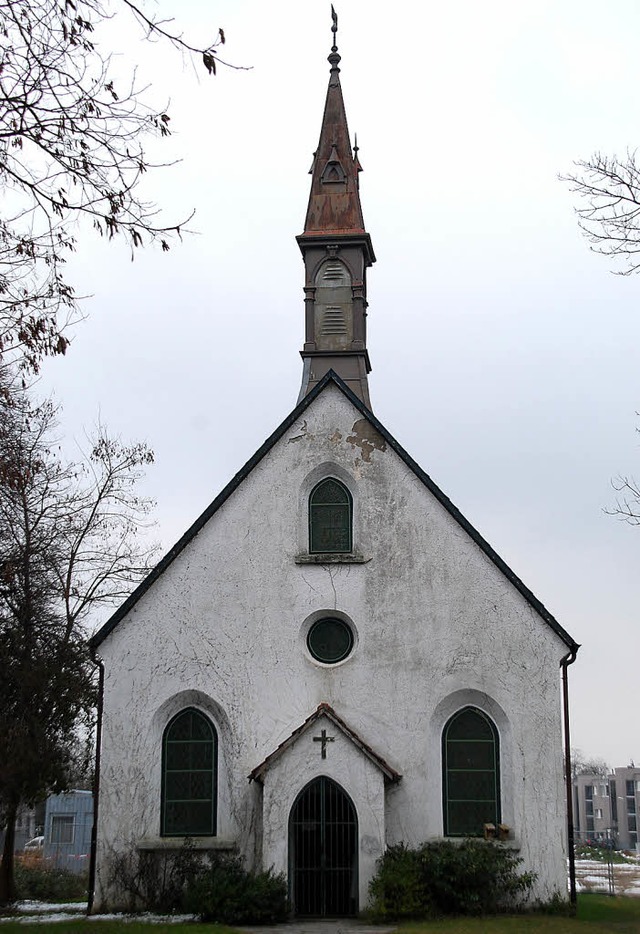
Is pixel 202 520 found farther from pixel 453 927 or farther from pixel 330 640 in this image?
pixel 453 927

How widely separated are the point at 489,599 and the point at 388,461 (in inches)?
122

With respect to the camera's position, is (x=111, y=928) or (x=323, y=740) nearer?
(x=111, y=928)

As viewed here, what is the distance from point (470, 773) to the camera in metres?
19.5

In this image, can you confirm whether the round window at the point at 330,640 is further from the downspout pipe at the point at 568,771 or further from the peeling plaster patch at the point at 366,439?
the downspout pipe at the point at 568,771

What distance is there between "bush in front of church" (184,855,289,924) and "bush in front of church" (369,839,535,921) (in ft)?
4.89

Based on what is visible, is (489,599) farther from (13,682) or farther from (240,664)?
(13,682)

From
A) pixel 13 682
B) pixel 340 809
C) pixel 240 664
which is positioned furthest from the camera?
pixel 13 682

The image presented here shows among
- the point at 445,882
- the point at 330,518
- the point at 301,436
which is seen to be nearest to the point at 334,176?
the point at 301,436

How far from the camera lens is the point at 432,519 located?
20.3 metres

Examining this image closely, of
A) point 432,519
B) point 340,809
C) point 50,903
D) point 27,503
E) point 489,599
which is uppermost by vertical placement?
point 27,503

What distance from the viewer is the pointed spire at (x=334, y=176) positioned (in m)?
26.1

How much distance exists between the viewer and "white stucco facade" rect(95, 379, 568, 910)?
62.8 ft

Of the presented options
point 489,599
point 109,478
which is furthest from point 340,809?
point 109,478

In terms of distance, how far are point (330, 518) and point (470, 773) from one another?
5.12m
